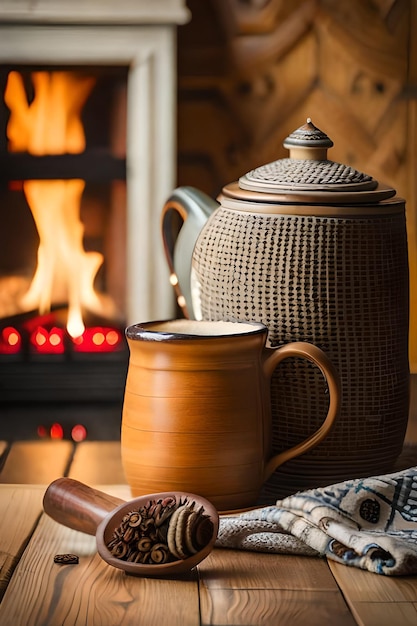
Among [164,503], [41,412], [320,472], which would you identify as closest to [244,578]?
[164,503]

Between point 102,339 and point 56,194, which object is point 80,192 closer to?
point 56,194

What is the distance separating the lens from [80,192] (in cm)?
159

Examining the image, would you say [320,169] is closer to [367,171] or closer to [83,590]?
[83,590]

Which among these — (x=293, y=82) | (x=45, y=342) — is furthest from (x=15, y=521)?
(x=293, y=82)

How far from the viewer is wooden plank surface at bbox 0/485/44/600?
2.59 ft

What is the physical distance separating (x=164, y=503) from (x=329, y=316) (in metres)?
0.26

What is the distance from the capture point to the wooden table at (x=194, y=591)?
0.69 meters

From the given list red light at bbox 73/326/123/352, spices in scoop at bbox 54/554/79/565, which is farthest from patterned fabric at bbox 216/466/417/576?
red light at bbox 73/326/123/352

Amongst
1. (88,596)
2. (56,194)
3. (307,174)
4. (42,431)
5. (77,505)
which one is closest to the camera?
(88,596)

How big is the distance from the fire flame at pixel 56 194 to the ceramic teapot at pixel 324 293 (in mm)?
680

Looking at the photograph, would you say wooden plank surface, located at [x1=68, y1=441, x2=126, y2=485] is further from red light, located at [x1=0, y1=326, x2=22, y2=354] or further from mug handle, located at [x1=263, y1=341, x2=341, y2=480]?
red light, located at [x1=0, y1=326, x2=22, y2=354]

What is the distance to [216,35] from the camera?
1.59 m

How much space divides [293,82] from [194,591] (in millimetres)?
1054

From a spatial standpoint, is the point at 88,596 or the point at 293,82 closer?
the point at 88,596
